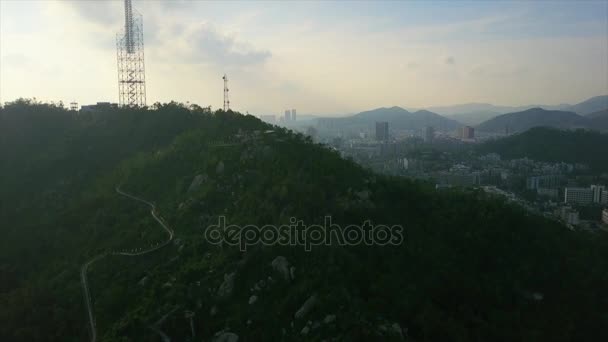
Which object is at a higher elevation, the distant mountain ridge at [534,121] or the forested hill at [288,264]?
the distant mountain ridge at [534,121]

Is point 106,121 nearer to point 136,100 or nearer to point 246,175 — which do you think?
point 136,100

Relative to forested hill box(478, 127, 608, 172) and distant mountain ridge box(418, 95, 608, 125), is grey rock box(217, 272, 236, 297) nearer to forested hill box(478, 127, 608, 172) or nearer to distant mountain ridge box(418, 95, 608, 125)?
forested hill box(478, 127, 608, 172)

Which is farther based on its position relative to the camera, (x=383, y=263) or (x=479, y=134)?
(x=479, y=134)

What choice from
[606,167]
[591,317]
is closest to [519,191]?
[606,167]

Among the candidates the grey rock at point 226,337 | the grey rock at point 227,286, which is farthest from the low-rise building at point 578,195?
the grey rock at point 226,337

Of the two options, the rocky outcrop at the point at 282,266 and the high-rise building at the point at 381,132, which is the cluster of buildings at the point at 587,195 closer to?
the rocky outcrop at the point at 282,266

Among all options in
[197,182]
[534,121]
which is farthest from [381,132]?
[197,182]

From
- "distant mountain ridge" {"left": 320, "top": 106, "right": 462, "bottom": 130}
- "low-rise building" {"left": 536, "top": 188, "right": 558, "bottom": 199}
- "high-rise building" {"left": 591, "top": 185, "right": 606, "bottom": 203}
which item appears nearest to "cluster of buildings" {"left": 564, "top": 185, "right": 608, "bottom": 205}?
"high-rise building" {"left": 591, "top": 185, "right": 606, "bottom": 203}
